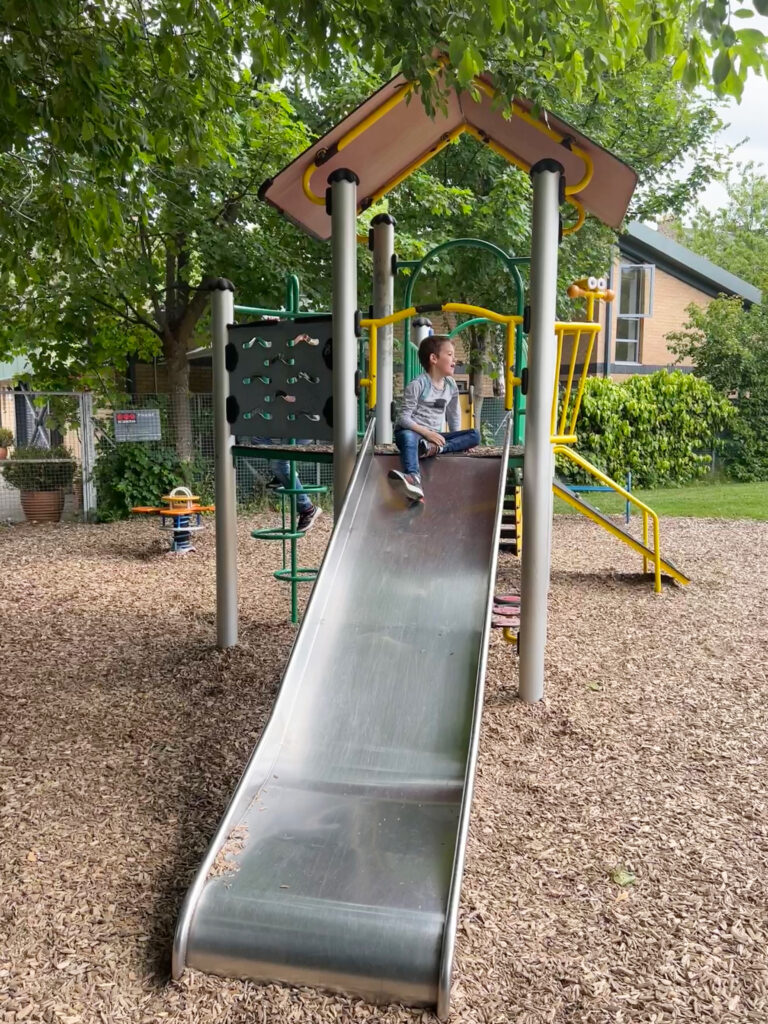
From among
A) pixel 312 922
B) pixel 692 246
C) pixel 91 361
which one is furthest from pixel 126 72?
pixel 692 246

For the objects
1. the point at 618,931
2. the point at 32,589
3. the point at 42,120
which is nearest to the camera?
the point at 618,931

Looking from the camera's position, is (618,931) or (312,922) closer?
(312,922)

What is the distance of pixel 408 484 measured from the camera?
15.4 feet

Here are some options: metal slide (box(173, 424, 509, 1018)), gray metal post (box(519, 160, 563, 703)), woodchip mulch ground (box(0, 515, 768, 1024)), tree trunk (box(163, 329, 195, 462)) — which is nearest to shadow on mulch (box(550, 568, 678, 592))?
woodchip mulch ground (box(0, 515, 768, 1024))

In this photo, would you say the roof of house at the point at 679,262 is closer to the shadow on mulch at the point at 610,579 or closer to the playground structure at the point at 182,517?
the shadow on mulch at the point at 610,579

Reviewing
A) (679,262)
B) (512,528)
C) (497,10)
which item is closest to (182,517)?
(512,528)

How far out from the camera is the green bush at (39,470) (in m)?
12.8

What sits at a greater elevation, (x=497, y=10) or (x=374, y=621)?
(x=497, y=10)

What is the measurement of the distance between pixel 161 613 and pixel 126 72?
4071mm

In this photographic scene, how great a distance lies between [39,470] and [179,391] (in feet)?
7.86

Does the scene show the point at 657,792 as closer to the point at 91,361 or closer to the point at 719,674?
the point at 719,674

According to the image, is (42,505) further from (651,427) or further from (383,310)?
(651,427)

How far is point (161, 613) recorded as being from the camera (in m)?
7.23

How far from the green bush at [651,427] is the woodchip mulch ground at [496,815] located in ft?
31.3
